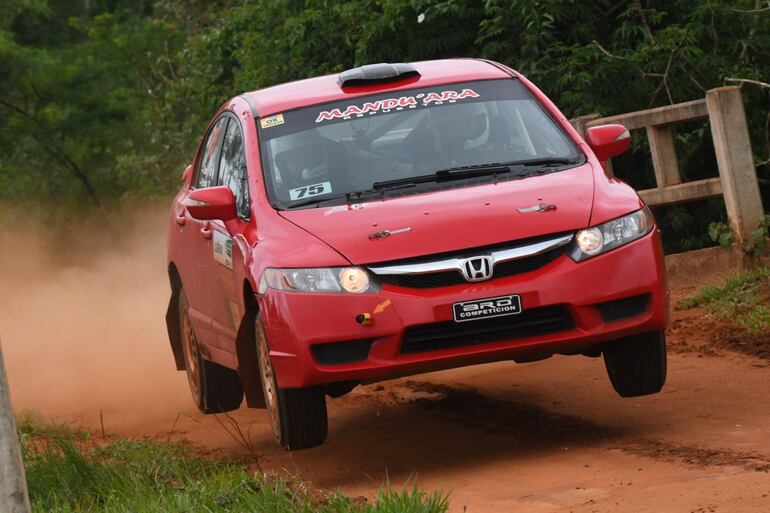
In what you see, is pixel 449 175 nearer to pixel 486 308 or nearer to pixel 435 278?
pixel 435 278

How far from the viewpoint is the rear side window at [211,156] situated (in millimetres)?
9430

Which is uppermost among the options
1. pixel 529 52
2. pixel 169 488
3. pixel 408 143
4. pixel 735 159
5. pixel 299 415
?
pixel 529 52

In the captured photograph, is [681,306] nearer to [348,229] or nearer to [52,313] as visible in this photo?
[348,229]

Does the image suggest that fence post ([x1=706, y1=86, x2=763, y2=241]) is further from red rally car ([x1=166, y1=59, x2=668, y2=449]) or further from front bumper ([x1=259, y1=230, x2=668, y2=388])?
front bumper ([x1=259, y1=230, x2=668, y2=388])

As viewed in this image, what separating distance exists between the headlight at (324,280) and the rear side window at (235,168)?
85cm

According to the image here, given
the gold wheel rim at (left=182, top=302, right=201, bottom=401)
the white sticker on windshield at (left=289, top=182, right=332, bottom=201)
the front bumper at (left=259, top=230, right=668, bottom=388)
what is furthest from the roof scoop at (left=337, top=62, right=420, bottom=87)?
the gold wheel rim at (left=182, top=302, right=201, bottom=401)

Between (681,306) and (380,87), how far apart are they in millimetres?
4005

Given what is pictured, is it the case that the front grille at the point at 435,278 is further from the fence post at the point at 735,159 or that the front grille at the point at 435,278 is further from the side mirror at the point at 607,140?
the fence post at the point at 735,159

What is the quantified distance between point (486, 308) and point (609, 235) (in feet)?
2.24

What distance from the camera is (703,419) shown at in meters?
7.84

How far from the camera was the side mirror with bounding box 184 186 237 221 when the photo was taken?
812 centimetres

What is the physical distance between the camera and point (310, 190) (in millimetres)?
8023

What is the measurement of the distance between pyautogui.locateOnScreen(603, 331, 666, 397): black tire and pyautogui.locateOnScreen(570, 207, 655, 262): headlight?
0.53 meters

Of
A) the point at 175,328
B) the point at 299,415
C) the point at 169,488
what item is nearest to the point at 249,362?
Answer: the point at 299,415
